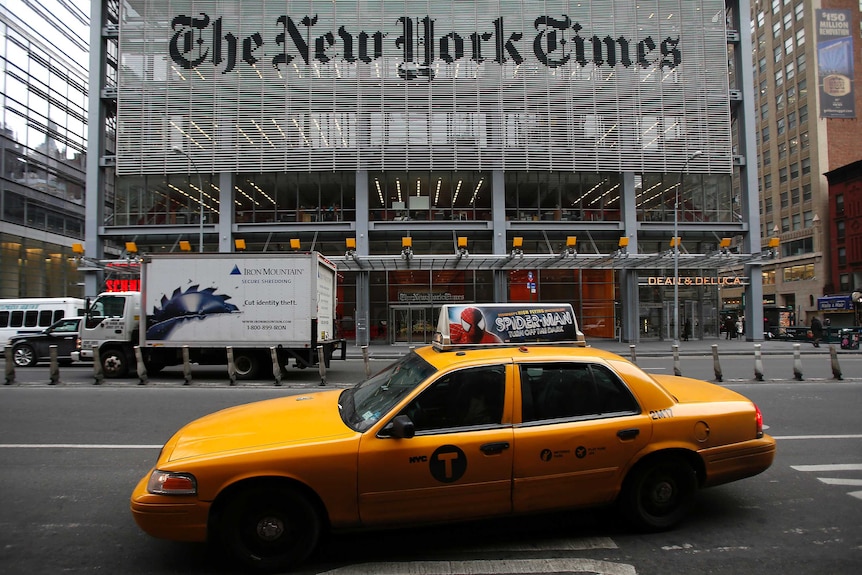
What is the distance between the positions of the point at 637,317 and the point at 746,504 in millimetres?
26814

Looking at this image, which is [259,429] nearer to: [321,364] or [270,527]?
[270,527]

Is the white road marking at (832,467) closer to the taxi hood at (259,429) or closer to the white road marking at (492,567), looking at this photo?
the white road marking at (492,567)

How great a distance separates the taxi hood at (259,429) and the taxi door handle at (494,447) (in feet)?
3.04

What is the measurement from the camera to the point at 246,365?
13617mm

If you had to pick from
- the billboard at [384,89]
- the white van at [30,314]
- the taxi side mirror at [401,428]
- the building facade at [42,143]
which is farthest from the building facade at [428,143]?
the taxi side mirror at [401,428]

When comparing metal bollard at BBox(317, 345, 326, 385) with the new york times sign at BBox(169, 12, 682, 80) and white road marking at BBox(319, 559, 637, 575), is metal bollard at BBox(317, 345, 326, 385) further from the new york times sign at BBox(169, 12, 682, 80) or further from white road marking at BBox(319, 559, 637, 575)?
the new york times sign at BBox(169, 12, 682, 80)

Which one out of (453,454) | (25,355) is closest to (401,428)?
(453,454)

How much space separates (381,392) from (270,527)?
1298 millimetres

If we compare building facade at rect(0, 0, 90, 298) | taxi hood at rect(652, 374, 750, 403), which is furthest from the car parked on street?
building facade at rect(0, 0, 90, 298)

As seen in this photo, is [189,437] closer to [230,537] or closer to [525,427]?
[230,537]

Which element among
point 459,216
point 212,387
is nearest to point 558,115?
point 459,216

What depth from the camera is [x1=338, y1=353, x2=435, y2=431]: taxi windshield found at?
12.8ft

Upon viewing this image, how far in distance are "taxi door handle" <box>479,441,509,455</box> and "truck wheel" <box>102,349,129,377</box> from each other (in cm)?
1309

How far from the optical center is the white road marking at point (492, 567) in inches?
135
